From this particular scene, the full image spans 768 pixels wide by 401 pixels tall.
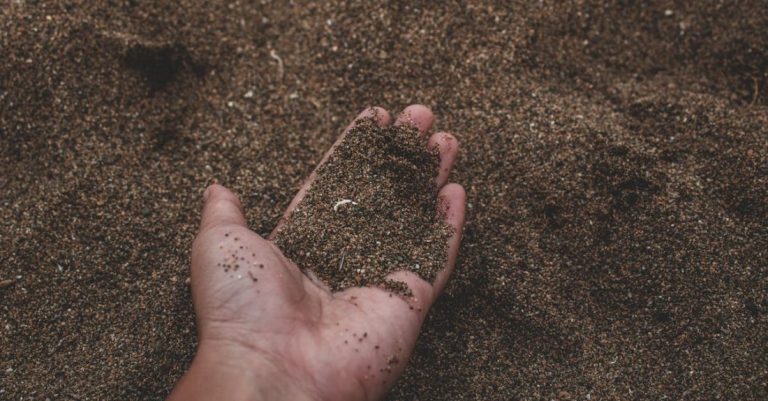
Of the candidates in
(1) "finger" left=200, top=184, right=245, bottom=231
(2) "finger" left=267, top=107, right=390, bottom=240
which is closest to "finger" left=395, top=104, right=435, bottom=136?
(2) "finger" left=267, top=107, right=390, bottom=240

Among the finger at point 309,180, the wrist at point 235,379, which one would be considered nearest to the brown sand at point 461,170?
the finger at point 309,180

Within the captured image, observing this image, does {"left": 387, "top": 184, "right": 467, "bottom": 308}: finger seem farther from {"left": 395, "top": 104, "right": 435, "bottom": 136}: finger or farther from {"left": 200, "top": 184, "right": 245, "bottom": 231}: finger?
{"left": 200, "top": 184, "right": 245, "bottom": 231}: finger

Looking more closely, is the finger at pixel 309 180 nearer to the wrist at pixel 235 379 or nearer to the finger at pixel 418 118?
the finger at pixel 418 118

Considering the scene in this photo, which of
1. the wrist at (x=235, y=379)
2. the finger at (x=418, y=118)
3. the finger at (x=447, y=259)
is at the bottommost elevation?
the wrist at (x=235, y=379)

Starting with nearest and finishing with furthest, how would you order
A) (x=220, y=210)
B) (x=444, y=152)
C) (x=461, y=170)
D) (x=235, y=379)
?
(x=235, y=379) < (x=220, y=210) < (x=444, y=152) < (x=461, y=170)

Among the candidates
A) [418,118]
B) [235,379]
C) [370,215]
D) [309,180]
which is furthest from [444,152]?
[235,379]

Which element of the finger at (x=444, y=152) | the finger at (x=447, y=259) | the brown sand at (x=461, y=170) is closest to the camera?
the finger at (x=447, y=259)

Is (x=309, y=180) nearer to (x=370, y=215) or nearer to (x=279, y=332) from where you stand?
(x=370, y=215)
